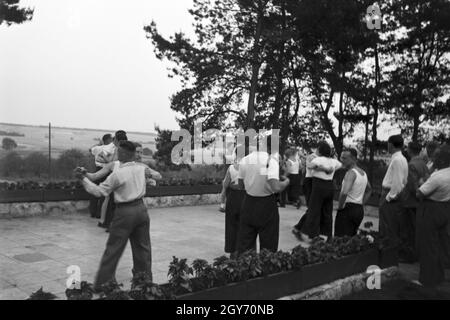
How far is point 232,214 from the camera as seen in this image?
245 inches

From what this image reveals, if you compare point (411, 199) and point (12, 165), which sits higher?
point (12, 165)

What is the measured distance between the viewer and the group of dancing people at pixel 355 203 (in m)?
5.19

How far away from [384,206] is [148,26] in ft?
45.2

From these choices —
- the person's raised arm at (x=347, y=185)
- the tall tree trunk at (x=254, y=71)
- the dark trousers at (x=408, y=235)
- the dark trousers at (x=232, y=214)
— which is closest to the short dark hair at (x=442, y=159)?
the person's raised arm at (x=347, y=185)

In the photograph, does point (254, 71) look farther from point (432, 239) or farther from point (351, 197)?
point (432, 239)

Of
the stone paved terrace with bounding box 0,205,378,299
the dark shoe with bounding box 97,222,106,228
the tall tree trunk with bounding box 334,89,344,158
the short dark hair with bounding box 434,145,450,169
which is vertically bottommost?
the stone paved terrace with bounding box 0,205,378,299

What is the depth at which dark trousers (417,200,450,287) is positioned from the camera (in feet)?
18.4

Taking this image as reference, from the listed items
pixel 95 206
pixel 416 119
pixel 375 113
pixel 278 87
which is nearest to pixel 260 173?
pixel 95 206

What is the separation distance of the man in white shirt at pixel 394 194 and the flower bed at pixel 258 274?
23.4 inches

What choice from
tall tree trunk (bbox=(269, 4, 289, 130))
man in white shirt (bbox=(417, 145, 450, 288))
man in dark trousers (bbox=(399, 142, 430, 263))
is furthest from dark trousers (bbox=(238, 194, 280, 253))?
tall tree trunk (bbox=(269, 4, 289, 130))

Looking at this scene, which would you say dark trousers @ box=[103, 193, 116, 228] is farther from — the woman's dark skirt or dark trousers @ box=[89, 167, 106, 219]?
the woman's dark skirt

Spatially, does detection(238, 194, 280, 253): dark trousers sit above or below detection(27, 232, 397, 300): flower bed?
above

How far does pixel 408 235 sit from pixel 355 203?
4.36 feet
